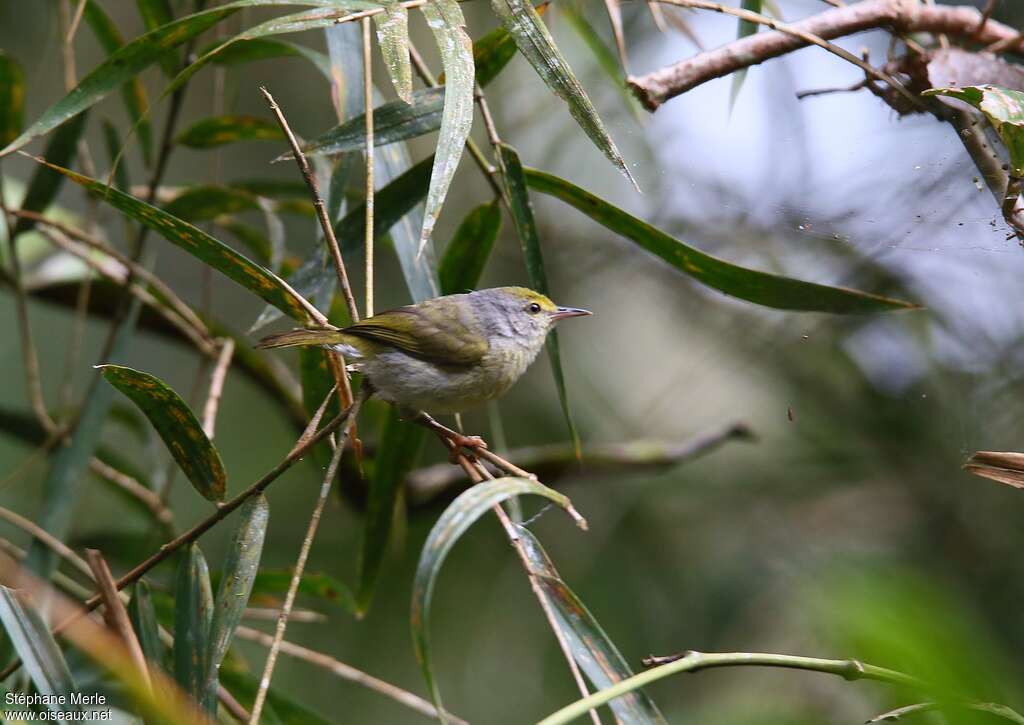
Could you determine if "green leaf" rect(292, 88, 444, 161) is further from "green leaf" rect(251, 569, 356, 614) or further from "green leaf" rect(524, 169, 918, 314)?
"green leaf" rect(251, 569, 356, 614)

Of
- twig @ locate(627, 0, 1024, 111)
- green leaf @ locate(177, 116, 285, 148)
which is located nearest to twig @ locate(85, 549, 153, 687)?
twig @ locate(627, 0, 1024, 111)

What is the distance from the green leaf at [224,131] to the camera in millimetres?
3115

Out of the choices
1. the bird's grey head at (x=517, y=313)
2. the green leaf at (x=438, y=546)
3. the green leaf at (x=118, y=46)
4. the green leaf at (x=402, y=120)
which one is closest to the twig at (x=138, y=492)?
the green leaf at (x=118, y=46)

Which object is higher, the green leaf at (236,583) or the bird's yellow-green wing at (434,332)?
the bird's yellow-green wing at (434,332)

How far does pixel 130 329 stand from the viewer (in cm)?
312

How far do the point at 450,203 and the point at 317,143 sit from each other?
4.05 meters

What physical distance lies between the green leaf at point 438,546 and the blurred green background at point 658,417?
1.76m

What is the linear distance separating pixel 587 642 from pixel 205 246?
1222mm

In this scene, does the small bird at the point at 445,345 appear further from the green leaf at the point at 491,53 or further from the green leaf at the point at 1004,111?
the green leaf at the point at 1004,111

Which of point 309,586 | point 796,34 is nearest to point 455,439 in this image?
point 309,586

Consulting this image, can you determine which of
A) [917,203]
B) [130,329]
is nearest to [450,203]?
[130,329]

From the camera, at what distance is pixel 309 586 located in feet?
9.66

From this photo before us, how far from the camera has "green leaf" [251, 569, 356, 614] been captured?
292 cm

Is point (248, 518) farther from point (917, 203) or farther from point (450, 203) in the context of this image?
point (450, 203)
